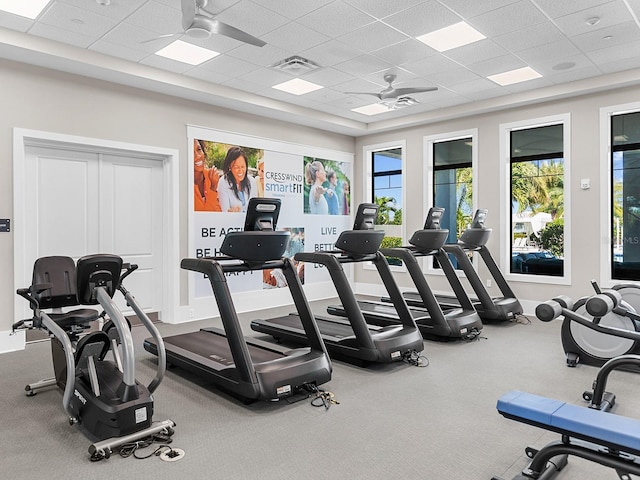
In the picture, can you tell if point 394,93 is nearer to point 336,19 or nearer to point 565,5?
point 336,19

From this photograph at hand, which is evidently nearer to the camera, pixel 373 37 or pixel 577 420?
pixel 577 420

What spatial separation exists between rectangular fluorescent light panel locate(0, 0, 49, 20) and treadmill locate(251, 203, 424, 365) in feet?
11.1

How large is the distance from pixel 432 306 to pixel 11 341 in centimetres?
484

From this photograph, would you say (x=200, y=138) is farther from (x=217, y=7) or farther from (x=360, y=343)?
(x=360, y=343)

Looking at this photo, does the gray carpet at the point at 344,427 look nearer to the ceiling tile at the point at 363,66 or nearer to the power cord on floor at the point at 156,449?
the power cord on floor at the point at 156,449

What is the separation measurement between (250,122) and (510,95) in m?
4.17

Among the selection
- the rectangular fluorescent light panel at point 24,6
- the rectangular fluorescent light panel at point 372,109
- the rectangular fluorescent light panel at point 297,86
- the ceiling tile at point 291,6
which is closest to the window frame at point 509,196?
the rectangular fluorescent light panel at point 372,109

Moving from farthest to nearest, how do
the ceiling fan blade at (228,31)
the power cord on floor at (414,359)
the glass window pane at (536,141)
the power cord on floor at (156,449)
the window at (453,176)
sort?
the window at (453,176) → the glass window pane at (536,141) → the power cord on floor at (414,359) → the ceiling fan blade at (228,31) → the power cord on floor at (156,449)

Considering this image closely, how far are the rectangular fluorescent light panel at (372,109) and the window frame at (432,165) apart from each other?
1.06 metres

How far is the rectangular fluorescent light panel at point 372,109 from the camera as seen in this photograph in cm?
787

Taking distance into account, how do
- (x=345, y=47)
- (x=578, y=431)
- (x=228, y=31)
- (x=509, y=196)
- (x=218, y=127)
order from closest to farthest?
(x=578, y=431), (x=228, y=31), (x=345, y=47), (x=218, y=127), (x=509, y=196)

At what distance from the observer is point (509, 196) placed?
7656 mm

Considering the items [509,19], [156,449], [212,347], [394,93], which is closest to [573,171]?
[394,93]

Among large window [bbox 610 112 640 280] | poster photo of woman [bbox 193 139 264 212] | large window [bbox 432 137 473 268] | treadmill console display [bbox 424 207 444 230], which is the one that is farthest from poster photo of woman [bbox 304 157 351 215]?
large window [bbox 610 112 640 280]
